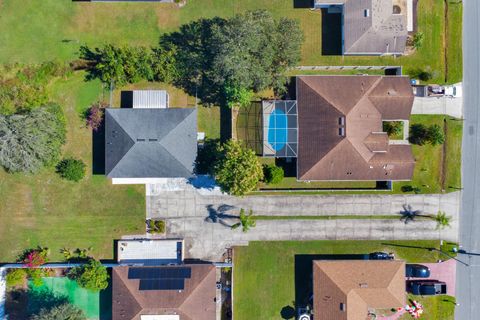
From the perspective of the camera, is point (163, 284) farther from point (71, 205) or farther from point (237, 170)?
point (237, 170)

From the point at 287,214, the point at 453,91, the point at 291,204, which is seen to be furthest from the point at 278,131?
the point at 453,91

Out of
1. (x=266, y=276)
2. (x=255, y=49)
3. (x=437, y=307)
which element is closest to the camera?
(x=255, y=49)

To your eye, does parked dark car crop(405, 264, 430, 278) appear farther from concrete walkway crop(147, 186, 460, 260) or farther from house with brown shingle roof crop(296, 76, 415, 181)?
house with brown shingle roof crop(296, 76, 415, 181)

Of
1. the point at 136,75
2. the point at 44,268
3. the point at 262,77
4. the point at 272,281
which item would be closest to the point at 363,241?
the point at 272,281

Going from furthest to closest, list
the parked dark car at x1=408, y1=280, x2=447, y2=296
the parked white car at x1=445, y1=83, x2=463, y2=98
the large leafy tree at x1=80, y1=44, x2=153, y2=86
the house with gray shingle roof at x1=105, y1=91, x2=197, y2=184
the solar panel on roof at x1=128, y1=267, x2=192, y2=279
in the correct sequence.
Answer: the parked white car at x1=445, y1=83, x2=463, y2=98, the parked dark car at x1=408, y1=280, x2=447, y2=296, the large leafy tree at x1=80, y1=44, x2=153, y2=86, the solar panel on roof at x1=128, y1=267, x2=192, y2=279, the house with gray shingle roof at x1=105, y1=91, x2=197, y2=184

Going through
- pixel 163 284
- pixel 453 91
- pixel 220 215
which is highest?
pixel 453 91

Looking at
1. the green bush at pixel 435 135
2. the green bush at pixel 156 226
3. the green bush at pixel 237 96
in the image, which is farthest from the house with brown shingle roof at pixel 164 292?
the green bush at pixel 435 135

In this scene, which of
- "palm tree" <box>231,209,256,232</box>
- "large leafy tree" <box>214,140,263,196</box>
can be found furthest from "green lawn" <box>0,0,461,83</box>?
"palm tree" <box>231,209,256,232</box>
